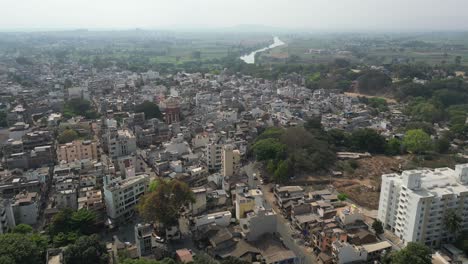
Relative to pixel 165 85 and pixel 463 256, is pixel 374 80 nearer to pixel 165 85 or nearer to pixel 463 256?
pixel 165 85

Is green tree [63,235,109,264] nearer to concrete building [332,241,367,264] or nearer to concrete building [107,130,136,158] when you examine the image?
concrete building [332,241,367,264]

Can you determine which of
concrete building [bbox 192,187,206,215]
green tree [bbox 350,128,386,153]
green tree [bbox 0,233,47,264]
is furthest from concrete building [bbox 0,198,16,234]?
green tree [bbox 350,128,386,153]

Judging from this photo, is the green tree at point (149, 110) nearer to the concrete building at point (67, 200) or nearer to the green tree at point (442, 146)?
the concrete building at point (67, 200)

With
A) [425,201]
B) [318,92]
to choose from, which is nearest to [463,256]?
[425,201]

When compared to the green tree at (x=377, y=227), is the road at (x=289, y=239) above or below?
below

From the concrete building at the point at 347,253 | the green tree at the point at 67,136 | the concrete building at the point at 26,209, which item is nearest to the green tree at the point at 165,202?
the concrete building at the point at 26,209
